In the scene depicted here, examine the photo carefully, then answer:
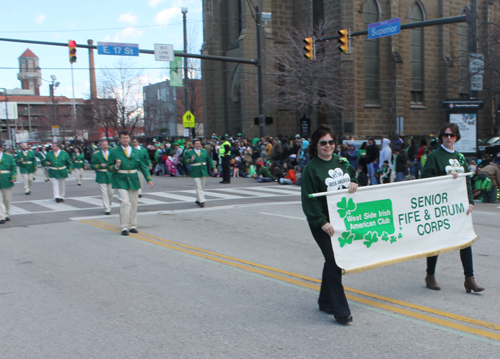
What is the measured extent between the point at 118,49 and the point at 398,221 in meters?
17.5

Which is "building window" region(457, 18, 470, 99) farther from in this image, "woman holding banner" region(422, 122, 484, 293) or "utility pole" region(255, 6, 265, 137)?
"woman holding banner" region(422, 122, 484, 293)

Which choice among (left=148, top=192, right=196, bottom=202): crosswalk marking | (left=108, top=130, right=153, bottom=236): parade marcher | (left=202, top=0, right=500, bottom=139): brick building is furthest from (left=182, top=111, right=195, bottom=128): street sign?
(left=108, top=130, right=153, bottom=236): parade marcher

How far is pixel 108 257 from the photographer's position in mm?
8219

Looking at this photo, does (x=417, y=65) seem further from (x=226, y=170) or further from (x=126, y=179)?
(x=126, y=179)

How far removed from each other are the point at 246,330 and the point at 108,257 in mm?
4043

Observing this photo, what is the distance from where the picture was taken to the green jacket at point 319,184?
15.9ft

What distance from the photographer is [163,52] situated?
20.8 meters

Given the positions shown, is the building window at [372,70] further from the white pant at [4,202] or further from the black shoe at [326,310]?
the black shoe at [326,310]

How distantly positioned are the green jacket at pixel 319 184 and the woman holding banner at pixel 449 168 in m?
1.49

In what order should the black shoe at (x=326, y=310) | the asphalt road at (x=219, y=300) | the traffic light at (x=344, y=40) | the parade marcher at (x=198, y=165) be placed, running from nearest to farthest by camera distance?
the asphalt road at (x=219, y=300)
the black shoe at (x=326, y=310)
the parade marcher at (x=198, y=165)
the traffic light at (x=344, y=40)

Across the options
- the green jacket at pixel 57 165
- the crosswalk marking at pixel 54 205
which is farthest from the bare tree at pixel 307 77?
the crosswalk marking at pixel 54 205

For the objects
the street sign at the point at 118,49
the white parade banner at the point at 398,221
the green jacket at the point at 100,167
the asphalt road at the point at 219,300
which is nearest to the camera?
the asphalt road at the point at 219,300

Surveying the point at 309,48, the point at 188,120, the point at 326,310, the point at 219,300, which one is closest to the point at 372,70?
the point at 188,120

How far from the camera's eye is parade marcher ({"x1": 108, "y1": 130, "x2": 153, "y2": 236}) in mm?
10305
